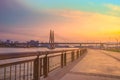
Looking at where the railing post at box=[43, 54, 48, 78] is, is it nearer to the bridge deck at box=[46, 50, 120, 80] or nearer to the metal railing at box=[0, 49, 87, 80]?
the metal railing at box=[0, 49, 87, 80]

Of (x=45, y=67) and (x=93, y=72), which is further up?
(x=45, y=67)

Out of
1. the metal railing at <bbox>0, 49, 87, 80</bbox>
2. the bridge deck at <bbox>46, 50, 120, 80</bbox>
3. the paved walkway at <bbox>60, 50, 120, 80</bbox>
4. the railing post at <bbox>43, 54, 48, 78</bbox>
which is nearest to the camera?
the metal railing at <bbox>0, 49, 87, 80</bbox>

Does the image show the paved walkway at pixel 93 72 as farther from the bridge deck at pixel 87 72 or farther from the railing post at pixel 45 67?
the railing post at pixel 45 67

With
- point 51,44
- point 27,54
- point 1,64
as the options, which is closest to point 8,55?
point 1,64

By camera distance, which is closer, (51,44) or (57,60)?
(57,60)

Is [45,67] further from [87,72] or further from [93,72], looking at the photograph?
[93,72]

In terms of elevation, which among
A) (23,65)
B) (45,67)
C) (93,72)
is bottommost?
(93,72)

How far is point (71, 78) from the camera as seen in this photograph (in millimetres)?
14148

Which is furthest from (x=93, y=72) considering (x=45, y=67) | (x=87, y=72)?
(x=45, y=67)

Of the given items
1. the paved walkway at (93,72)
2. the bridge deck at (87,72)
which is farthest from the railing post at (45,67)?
the paved walkway at (93,72)

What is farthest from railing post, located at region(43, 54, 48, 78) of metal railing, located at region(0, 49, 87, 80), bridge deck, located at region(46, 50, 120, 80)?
bridge deck, located at region(46, 50, 120, 80)

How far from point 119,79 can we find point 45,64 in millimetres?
4256

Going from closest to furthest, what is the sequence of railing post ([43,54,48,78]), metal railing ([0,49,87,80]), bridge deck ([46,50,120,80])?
1. metal railing ([0,49,87,80])
2. railing post ([43,54,48,78])
3. bridge deck ([46,50,120,80])

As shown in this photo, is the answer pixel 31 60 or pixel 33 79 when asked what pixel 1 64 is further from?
pixel 33 79
